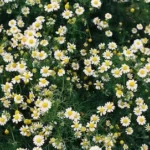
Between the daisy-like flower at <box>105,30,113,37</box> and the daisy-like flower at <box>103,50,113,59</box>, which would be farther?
the daisy-like flower at <box>105,30,113,37</box>

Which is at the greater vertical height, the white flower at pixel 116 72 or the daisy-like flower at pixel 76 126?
the white flower at pixel 116 72

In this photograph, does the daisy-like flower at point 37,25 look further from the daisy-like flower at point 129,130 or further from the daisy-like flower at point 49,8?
the daisy-like flower at point 129,130

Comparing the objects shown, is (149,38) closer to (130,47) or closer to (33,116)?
(130,47)

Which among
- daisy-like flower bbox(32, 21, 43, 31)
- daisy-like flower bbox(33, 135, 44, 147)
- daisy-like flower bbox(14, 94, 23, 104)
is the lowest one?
daisy-like flower bbox(33, 135, 44, 147)

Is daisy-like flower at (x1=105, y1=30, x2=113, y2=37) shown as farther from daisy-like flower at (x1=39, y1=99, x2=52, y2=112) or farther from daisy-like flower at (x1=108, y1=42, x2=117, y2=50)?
daisy-like flower at (x1=39, y1=99, x2=52, y2=112)

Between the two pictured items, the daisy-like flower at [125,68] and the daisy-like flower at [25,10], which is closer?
the daisy-like flower at [125,68]

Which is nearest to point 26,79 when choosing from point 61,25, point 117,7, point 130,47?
point 61,25

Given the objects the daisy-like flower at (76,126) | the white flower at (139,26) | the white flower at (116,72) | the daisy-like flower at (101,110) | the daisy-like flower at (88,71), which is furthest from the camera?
the white flower at (139,26)

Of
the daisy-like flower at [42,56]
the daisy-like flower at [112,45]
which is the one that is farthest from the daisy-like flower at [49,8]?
the daisy-like flower at [112,45]

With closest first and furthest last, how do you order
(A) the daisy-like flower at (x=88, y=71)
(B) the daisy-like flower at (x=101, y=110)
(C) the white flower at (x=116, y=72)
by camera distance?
(B) the daisy-like flower at (x=101, y=110)
(C) the white flower at (x=116, y=72)
(A) the daisy-like flower at (x=88, y=71)

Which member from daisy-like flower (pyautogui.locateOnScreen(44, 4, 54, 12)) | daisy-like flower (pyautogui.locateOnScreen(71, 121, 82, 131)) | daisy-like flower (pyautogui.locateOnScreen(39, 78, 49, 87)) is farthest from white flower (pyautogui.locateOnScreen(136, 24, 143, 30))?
daisy-like flower (pyautogui.locateOnScreen(71, 121, 82, 131))
